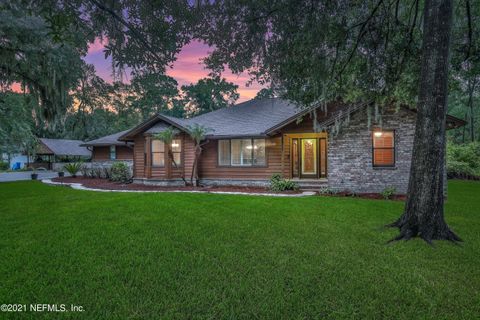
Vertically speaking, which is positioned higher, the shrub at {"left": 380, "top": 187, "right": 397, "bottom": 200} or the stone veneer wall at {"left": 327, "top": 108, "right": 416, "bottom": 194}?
the stone veneer wall at {"left": 327, "top": 108, "right": 416, "bottom": 194}

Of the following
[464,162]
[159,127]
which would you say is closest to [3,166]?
[159,127]

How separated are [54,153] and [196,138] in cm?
3057

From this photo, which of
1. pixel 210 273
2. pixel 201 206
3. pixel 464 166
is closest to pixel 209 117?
pixel 201 206

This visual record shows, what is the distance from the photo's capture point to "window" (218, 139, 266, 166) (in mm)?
14234

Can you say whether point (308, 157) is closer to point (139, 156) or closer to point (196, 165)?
point (196, 165)

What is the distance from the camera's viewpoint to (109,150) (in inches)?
880

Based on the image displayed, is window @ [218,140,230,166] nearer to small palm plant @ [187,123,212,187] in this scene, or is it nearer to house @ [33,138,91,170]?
small palm plant @ [187,123,212,187]

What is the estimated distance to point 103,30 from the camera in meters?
4.62

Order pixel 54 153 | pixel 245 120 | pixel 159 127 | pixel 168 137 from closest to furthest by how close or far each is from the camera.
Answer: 1. pixel 168 137
2. pixel 159 127
3. pixel 245 120
4. pixel 54 153

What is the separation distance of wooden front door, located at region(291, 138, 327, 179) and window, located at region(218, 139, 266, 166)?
5.45ft

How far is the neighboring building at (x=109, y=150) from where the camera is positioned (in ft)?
70.4

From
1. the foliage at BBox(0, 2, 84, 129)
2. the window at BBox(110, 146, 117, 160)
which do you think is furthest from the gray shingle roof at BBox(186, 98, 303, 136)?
the window at BBox(110, 146, 117, 160)

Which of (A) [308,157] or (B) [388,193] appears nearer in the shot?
(B) [388,193]

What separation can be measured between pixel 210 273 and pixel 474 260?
3.87 metres
